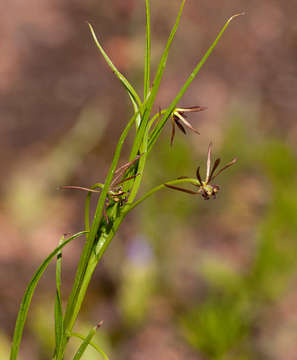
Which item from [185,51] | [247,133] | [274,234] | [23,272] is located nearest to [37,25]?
[185,51]

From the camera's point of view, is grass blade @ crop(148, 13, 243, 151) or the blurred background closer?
grass blade @ crop(148, 13, 243, 151)

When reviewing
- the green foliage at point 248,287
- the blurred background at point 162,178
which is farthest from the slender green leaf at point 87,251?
the green foliage at point 248,287

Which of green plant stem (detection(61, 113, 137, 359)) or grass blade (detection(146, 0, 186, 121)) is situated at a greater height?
grass blade (detection(146, 0, 186, 121))

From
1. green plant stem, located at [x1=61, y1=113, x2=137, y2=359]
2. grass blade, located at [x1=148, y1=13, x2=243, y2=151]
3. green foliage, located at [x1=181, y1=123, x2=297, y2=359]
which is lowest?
green foliage, located at [x1=181, y1=123, x2=297, y2=359]

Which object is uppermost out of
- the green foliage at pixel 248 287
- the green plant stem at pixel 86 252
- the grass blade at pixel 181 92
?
the grass blade at pixel 181 92

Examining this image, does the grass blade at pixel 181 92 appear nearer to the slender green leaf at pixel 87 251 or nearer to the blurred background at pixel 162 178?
the slender green leaf at pixel 87 251

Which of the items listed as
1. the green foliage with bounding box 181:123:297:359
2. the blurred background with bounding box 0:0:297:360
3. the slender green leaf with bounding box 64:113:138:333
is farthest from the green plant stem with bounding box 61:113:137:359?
the green foliage with bounding box 181:123:297:359

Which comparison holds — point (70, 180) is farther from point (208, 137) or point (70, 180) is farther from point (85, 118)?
point (208, 137)

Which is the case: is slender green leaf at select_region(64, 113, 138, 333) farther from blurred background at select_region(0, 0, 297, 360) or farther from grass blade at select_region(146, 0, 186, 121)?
blurred background at select_region(0, 0, 297, 360)

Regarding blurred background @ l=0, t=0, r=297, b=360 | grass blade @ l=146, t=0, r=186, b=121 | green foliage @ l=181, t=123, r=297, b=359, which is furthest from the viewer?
blurred background @ l=0, t=0, r=297, b=360
